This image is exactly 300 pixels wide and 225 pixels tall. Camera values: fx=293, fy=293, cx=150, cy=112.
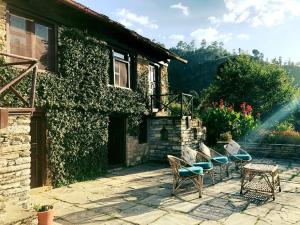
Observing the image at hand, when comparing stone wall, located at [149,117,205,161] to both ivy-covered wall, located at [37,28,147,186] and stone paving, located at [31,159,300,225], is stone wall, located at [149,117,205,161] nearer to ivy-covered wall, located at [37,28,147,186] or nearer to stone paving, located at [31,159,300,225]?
ivy-covered wall, located at [37,28,147,186]

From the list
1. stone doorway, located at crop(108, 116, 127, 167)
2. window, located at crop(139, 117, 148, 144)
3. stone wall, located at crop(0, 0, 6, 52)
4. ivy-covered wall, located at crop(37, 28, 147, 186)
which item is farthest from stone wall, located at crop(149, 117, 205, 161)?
stone wall, located at crop(0, 0, 6, 52)

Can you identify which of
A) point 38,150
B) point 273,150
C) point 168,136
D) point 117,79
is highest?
point 117,79

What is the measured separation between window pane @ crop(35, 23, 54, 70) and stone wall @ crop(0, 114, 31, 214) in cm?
268

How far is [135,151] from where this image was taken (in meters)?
11.6

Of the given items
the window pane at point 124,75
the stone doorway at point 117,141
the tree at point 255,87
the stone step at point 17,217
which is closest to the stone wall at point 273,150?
the stone doorway at point 117,141

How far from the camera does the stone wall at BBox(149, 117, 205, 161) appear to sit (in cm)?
1190

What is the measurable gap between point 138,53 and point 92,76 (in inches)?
132

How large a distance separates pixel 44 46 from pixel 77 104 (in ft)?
6.12

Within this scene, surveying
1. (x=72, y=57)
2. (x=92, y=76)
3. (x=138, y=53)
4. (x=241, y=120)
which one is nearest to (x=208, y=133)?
(x=241, y=120)

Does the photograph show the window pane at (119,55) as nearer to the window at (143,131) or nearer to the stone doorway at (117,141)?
the stone doorway at (117,141)

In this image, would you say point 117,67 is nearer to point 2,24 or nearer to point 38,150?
point 38,150

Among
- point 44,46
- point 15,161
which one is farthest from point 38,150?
point 44,46

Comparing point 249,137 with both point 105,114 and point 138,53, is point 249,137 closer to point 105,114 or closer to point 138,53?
point 138,53

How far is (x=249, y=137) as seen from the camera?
14953 mm
